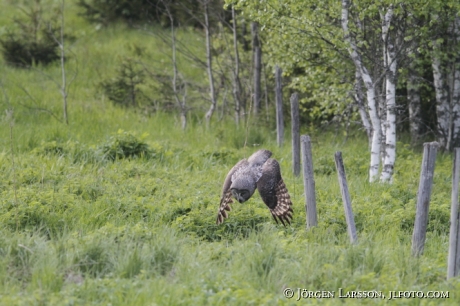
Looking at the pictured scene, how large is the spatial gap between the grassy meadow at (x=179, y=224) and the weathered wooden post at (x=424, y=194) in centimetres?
21

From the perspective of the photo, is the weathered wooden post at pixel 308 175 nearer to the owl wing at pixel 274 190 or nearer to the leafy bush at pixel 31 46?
the owl wing at pixel 274 190

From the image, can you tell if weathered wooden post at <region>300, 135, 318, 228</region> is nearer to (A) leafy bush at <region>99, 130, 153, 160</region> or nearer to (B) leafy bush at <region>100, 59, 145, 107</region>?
(A) leafy bush at <region>99, 130, 153, 160</region>

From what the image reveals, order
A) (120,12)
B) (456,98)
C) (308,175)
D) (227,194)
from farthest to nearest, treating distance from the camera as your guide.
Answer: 1. (120,12)
2. (456,98)
3. (227,194)
4. (308,175)

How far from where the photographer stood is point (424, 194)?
25.7 feet

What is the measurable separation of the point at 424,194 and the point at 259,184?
188 cm

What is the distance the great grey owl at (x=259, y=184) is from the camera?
838cm

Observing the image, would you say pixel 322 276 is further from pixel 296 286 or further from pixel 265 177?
pixel 265 177

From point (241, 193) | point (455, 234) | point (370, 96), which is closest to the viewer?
→ point (455, 234)

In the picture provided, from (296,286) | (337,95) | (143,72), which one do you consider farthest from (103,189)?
(143,72)

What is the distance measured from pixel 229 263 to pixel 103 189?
12.3 feet

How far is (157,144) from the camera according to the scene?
13.8 m

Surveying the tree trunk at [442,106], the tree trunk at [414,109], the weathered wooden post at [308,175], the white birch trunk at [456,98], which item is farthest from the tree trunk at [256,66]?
the weathered wooden post at [308,175]

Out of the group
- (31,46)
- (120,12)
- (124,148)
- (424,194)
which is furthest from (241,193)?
(120,12)

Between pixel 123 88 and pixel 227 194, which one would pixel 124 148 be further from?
pixel 123 88
